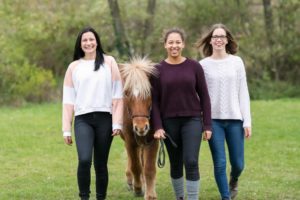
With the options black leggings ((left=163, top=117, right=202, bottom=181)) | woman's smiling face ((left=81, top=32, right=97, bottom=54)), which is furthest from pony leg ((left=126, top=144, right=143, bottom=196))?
woman's smiling face ((left=81, top=32, right=97, bottom=54))

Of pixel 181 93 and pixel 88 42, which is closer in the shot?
pixel 181 93

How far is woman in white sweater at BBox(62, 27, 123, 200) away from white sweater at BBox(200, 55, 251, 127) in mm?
1022

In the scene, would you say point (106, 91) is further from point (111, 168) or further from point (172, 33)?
point (111, 168)

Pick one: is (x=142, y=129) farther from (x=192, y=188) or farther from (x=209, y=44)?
(x=209, y=44)

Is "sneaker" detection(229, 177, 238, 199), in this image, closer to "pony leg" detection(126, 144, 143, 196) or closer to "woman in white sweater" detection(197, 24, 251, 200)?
"woman in white sweater" detection(197, 24, 251, 200)

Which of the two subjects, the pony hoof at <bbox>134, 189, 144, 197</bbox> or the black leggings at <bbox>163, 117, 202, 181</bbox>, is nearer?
the black leggings at <bbox>163, 117, 202, 181</bbox>

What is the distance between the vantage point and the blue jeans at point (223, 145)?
246 inches

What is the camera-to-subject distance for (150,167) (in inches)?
259

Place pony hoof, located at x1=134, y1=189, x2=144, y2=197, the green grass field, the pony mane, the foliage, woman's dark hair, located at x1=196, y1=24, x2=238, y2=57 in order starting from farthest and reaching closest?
the foliage < the green grass field < pony hoof, located at x1=134, y1=189, x2=144, y2=197 < woman's dark hair, located at x1=196, y1=24, x2=238, y2=57 < the pony mane

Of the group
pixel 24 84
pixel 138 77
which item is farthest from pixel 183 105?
pixel 24 84

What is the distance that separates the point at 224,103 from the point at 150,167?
1137mm

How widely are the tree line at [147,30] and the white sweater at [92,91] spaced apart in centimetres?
1712

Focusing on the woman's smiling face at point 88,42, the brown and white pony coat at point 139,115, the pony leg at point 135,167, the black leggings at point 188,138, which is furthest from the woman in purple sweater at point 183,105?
the pony leg at point 135,167

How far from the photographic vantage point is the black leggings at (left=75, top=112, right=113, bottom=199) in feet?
19.1
